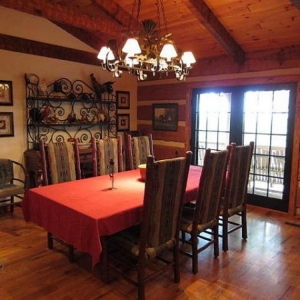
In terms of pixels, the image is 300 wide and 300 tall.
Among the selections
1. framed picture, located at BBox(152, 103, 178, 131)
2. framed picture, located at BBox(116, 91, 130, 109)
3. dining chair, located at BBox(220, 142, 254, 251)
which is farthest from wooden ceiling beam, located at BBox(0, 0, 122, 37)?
dining chair, located at BBox(220, 142, 254, 251)

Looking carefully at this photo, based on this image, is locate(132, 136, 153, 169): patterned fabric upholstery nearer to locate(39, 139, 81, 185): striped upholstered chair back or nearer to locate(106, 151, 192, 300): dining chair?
locate(39, 139, 81, 185): striped upholstered chair back

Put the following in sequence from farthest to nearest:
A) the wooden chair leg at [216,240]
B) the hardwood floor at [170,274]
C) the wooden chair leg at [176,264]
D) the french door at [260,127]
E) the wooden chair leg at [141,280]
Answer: the french door at [260,127] < the wooden chair leg at [216,240] < the wooden chair leg at [176,264] < the hardwood floor at [170,274] < the wooden chair leg at [141,280]

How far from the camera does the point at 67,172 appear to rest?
3.28 meters

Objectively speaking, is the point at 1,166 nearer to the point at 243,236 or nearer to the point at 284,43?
the point at 243,236

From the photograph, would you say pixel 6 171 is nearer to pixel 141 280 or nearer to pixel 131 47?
pixel 131 47

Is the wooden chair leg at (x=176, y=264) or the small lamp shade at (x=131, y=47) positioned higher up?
the small lamp shade at (x=131, y=47)

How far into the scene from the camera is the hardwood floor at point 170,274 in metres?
2.34

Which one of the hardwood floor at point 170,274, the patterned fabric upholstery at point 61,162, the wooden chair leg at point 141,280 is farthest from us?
the patterned fabric upholstery at point 61,162

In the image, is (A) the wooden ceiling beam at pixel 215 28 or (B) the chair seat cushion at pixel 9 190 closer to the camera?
(A) the wooden ceiling beam at pixel 215 28

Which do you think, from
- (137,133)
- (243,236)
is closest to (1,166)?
(137,133)

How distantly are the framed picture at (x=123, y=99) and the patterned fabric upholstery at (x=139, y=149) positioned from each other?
1763mm

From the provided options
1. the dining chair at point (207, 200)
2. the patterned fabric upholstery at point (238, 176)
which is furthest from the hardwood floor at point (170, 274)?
the patterned fabric upholstery at point (238, 176)

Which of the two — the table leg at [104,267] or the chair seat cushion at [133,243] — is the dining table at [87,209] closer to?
the chair seat cushion at [133,243]

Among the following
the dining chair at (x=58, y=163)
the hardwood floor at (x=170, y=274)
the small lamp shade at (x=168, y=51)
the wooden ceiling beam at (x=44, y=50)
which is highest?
the wooden ceiling beam at (x=44, y=50)
